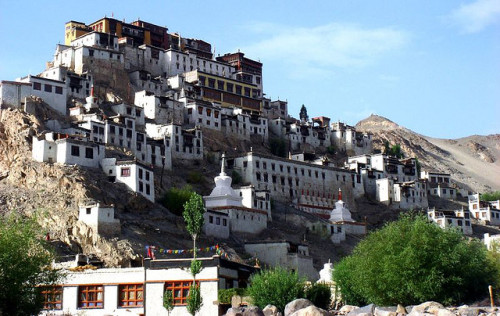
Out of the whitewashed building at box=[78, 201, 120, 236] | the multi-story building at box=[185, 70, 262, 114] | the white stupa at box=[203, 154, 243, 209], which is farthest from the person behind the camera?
the multi-story building at box=[185, 70, 262, 114]

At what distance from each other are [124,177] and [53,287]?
29075 mm

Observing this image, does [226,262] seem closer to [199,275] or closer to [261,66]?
[199,275]

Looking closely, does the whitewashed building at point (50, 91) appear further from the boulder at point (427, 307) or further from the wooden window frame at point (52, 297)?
the boulder at point (427, 307)

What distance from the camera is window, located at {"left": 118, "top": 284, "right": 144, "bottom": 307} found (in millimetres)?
54969

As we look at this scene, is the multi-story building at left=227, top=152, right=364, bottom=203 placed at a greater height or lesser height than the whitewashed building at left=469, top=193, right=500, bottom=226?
greater

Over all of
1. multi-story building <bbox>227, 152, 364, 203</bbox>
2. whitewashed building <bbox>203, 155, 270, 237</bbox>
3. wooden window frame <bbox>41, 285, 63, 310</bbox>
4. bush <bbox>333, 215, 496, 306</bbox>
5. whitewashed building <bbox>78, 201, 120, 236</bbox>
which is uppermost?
multi-story building <bbox>227, 152, 364, 203</bbox>

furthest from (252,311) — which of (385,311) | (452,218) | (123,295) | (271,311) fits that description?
(452,218)

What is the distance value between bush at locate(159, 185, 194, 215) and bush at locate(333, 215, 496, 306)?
24.3 meters

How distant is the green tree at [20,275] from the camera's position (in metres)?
47.5

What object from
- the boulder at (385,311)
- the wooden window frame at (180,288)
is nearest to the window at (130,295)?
the wooden window frame at (180,288)

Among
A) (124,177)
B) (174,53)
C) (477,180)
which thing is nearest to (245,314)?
(124,177)

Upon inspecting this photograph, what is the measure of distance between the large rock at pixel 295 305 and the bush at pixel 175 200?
31288 millimetres

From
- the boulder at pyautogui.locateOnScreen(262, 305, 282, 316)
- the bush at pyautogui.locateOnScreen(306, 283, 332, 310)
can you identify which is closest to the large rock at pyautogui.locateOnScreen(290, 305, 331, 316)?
the boulder at pyautogui.locateOnScreen(262, 305, 282, 316)

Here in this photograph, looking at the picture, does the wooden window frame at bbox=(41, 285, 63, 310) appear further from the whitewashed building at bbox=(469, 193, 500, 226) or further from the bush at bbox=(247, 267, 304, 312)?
the whitewashed building at bbox=(469, 193, 500, 226)
